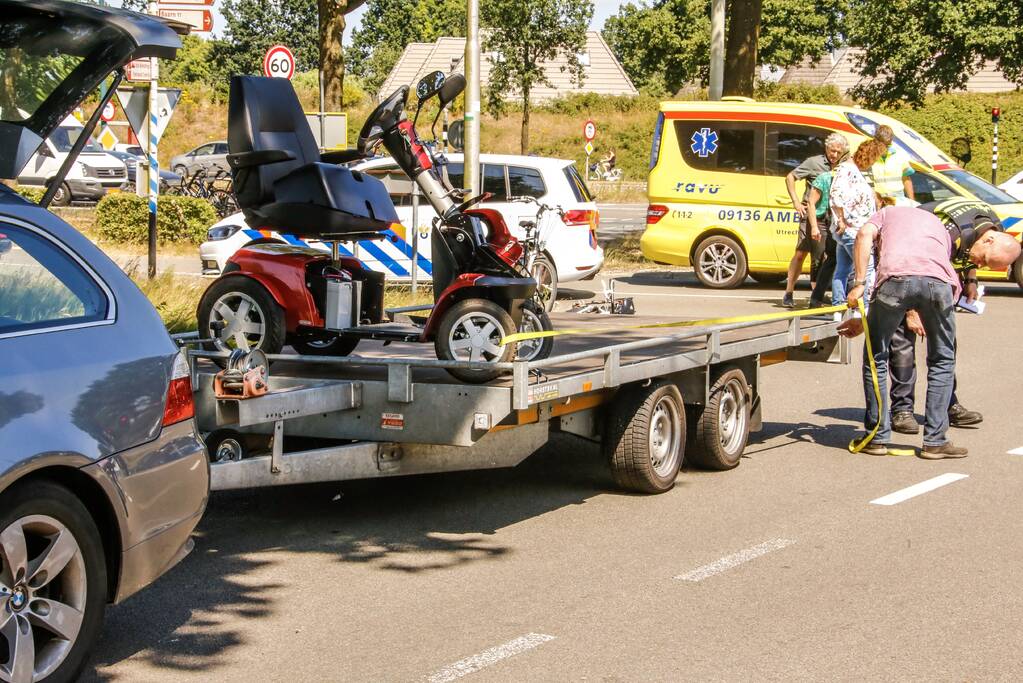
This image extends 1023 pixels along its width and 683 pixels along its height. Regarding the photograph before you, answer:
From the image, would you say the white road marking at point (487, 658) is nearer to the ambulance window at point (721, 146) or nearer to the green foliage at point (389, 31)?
the ambulance window at point (721, 146)

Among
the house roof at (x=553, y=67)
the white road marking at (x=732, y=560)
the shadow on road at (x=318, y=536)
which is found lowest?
the shadow on road at (x=318, y=536)

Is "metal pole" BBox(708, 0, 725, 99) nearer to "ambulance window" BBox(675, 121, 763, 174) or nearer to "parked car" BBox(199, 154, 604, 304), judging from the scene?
"ambulance window" BBox(675, 121, 763, 174)

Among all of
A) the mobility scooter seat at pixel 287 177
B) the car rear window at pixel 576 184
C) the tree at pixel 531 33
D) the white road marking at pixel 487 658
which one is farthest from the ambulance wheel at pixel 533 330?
the tree at pixel 531 33

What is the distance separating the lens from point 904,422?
32.3 feet

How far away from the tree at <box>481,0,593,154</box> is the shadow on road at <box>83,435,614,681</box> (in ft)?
131

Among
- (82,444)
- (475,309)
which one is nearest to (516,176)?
(475,309)

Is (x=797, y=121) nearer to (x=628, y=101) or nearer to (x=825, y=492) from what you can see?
(x=825, y=492)

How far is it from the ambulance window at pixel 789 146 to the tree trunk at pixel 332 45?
32.7ft

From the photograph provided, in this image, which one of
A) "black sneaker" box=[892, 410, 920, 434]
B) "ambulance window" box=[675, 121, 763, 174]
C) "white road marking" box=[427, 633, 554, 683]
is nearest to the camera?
"white road marking" box=[427, 633, 554, 683]

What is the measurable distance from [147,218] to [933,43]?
72.1ft

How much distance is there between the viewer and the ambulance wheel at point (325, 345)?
24.9 ft

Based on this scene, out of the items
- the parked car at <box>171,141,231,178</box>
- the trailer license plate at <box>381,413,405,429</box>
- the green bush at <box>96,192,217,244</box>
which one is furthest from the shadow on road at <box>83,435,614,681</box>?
the parked car at <box>171,141,231,178</box>

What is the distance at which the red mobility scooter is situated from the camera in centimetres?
748

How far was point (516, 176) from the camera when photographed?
17375mm
